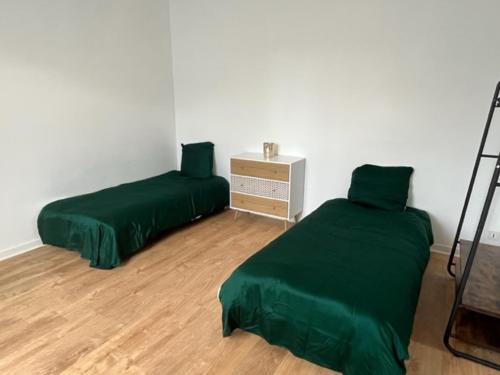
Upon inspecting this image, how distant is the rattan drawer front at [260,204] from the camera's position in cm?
334

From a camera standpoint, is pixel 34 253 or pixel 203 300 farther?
pixel 34 253

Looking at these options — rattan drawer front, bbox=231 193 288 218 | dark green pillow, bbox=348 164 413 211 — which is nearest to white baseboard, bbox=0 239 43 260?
rattan drawer front, bbox=231 193 288 218

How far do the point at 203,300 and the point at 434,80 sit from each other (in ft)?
8.45

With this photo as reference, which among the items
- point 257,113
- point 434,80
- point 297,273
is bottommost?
point 297,273

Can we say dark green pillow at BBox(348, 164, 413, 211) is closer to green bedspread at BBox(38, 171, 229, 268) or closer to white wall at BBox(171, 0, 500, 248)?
white wall at BBox(171, 0, 500, 248)

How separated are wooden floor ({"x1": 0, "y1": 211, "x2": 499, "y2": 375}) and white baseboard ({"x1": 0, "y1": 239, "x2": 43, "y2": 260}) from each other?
0.07 m

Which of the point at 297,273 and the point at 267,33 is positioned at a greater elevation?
the point at 267,33

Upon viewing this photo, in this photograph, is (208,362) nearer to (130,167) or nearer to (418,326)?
(418,326)

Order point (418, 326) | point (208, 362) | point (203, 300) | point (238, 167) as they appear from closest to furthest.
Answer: point (208, 362), point (418, 326), point (203, 300), point (238, 167)

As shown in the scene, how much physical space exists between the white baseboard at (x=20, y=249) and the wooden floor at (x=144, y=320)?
0.22ft

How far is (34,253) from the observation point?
286cm

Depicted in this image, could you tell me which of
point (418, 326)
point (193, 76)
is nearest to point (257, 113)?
point (193, 76)

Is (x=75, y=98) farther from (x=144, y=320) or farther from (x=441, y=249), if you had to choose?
(x=441, y=249)

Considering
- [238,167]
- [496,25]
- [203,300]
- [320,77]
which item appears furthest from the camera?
[238,167]
